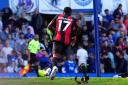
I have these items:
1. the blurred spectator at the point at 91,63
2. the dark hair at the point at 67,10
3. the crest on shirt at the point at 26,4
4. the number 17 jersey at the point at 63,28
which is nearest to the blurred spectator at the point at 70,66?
the blurred spectator at the point at 91,63

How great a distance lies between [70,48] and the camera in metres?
16.9

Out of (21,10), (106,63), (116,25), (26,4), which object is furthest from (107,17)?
(21,10)

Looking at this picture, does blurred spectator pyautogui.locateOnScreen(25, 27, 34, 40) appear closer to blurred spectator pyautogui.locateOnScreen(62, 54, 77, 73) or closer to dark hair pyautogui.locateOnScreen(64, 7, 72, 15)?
blurred spectator pyautogui.locateOnScreen(62, 54, 77, 73)

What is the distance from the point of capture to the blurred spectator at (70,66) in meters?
17.1

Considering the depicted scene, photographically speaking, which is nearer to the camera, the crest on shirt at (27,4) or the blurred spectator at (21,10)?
the crest on shirt at (27,4)

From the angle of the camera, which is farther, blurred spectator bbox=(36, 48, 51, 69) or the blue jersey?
blurred spectator bbox=(36, 48, 51, 69)

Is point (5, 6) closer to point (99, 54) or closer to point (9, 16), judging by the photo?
point (9, 16)

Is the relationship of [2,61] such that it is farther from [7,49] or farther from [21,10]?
[21,10]

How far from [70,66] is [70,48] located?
2.37ft

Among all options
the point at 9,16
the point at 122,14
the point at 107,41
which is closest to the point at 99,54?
the point at 107,41

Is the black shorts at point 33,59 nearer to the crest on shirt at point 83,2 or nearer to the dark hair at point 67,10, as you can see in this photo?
the crest on shirt at point 83,2

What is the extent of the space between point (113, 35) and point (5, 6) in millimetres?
4237

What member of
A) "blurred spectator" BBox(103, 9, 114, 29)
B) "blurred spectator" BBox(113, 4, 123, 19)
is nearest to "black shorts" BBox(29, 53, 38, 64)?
"blurred spectator" BBox(103, 9, 114, 29)

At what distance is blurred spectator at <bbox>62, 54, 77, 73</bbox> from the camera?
56.1ft
